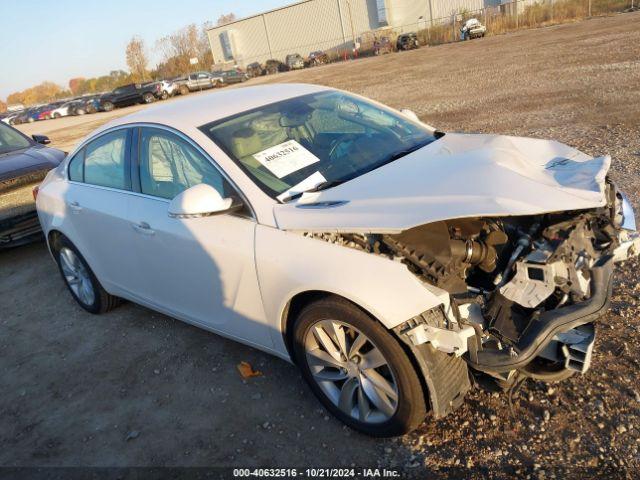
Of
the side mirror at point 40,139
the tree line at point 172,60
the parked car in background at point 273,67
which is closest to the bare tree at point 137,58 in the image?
the tree line at point 172,60

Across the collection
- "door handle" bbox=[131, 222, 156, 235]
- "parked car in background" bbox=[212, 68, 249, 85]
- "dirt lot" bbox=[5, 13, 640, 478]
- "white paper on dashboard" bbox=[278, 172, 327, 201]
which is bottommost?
"parked car in background" bbox=[212, 68, 249, 85]

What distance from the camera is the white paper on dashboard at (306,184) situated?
2.98 m

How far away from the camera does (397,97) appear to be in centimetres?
1606

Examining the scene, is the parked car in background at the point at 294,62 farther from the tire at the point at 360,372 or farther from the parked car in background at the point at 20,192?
the tire at the point at 360,372

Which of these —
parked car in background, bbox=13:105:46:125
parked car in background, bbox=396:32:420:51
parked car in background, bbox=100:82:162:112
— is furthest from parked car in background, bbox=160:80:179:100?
parked car in background, bbox=396:32:420:51

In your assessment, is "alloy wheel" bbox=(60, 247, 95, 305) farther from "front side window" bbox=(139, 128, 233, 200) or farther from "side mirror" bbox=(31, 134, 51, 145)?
"side mirror" bbox=(31, 134, 51, 145)

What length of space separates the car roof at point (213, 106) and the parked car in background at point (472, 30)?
4070 cm

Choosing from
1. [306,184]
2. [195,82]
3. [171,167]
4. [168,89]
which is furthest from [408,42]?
[306,184]

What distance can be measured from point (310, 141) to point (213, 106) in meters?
0.76

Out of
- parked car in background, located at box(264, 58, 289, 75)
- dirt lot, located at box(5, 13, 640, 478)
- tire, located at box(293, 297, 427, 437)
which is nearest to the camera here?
tire, located at box(293, 297, 427, 437)

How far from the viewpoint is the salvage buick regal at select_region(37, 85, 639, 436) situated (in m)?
2.43

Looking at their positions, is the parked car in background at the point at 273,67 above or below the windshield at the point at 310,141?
below

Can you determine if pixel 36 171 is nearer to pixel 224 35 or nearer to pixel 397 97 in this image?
pixel 397 97

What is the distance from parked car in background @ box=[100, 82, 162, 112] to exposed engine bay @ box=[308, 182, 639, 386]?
1455 inches
